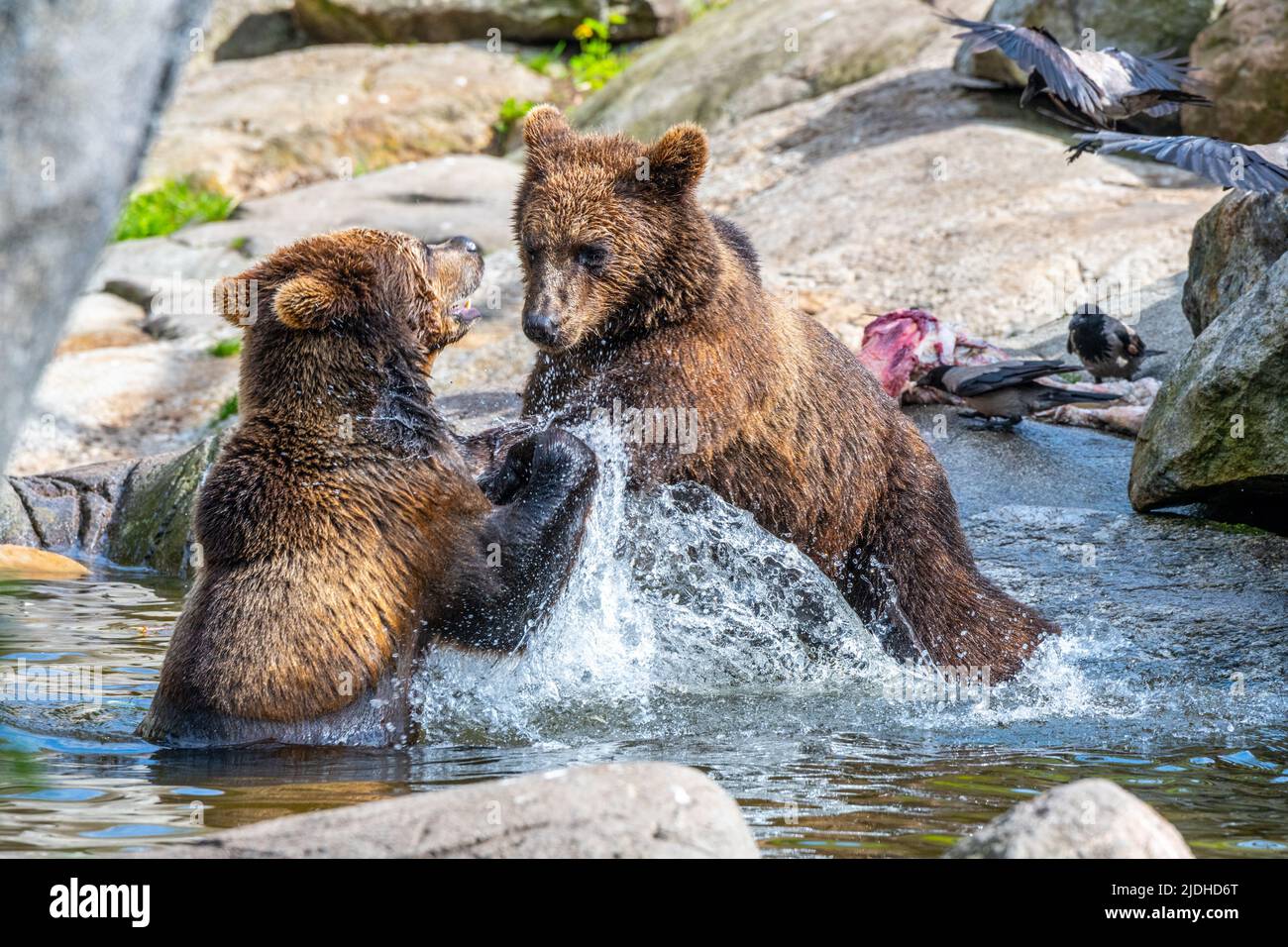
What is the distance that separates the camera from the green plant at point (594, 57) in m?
21.5

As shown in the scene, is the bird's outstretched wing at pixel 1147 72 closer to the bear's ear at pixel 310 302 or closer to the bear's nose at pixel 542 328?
the bear's nose at pixel 542 328

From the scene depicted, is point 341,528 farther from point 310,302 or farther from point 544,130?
point 544,130

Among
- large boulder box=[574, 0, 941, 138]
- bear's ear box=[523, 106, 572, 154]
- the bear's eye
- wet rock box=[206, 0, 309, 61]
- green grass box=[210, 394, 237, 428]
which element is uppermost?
wet rock box=[206, 0, 309, 61]

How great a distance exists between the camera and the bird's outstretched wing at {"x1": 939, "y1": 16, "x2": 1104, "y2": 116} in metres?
8.10

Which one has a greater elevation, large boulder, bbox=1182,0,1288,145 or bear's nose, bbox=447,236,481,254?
large boulder, bbox=1182,0,1288,145

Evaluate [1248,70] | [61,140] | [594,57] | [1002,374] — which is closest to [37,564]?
[1002,374]

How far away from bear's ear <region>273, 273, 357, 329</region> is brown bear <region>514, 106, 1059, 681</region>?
78cm

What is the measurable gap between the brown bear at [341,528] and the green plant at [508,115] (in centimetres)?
1588

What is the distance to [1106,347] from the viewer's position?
960 cm

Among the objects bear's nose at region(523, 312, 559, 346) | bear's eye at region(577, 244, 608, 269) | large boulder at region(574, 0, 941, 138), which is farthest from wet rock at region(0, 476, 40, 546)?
large boulder at region(574, 0, 941, 138)

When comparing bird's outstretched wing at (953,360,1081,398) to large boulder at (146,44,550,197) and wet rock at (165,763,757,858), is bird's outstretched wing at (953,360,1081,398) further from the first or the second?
large boulder at (146,44,550,197)

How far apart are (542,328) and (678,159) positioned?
878 millimetres

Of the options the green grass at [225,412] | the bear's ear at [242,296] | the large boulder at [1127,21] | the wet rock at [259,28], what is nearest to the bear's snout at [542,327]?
the bear's ear at [242,296]
